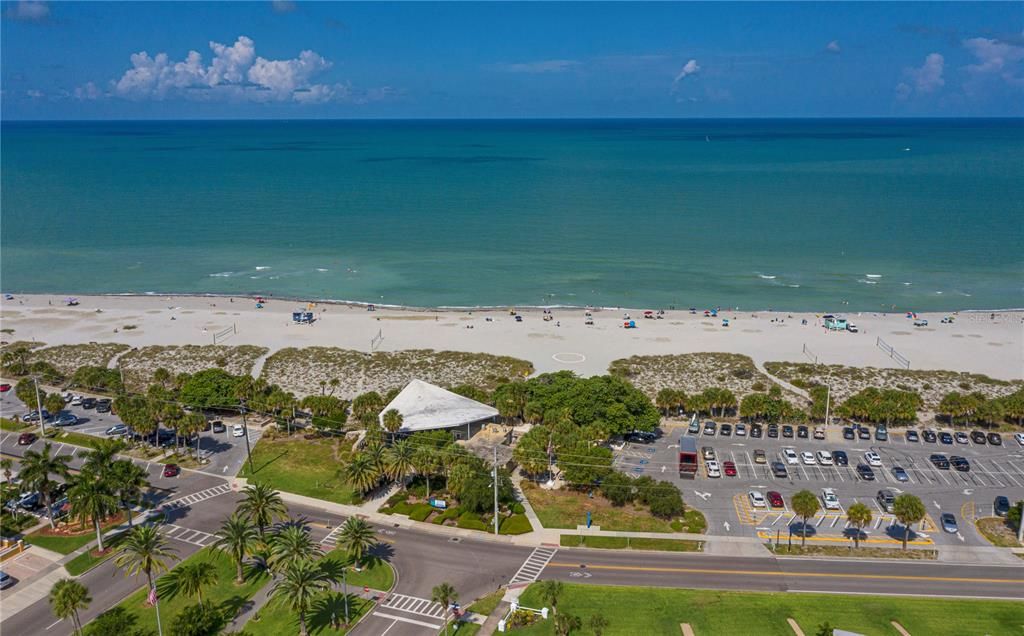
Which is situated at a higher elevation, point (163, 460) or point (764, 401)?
point (764, 401)

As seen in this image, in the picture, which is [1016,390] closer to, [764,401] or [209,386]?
[764,401]

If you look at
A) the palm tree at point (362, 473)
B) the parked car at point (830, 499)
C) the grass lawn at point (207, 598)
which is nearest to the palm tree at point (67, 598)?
the grass lawn at point (207, 598)

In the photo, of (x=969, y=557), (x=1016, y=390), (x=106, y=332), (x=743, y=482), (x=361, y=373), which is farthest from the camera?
(x=106, y=332)

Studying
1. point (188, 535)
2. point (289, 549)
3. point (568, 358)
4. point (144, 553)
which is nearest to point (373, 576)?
point (289, 549)

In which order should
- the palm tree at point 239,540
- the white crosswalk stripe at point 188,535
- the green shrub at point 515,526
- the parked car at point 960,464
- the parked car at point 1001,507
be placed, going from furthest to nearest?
1. the parked car at point 960,464
2. the parked car at point 1001,507
3. the green shrub at point 515,526
4. the white crosswalk stripe at point 188,535
5. the palm tree at point 239,540

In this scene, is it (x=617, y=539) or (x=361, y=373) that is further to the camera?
(x=361, y=373)

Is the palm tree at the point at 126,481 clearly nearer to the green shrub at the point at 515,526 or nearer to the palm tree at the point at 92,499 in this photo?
the palm tree at the point at 92,499

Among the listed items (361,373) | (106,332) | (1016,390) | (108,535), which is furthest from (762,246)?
(108,535)
